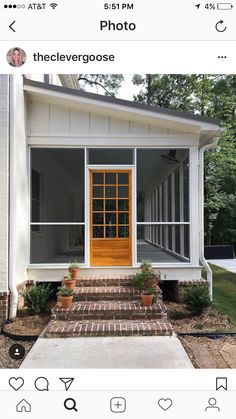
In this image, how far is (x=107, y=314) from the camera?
464 cm

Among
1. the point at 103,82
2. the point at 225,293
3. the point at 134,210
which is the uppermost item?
the point at 103,82

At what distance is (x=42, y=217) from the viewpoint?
7.29 metres

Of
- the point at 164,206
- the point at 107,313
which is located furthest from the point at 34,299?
the point at 164,206

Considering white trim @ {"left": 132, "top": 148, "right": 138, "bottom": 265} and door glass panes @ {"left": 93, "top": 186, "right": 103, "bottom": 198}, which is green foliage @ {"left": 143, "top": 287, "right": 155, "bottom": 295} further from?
door glass panes @ {"left": 93, "top": 186, "right": 103, "bottom": 198}

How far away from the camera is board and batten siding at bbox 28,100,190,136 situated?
19.3 feet

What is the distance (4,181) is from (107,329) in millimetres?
2703
